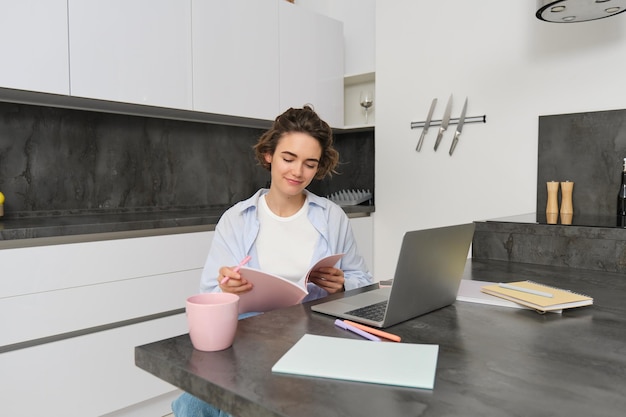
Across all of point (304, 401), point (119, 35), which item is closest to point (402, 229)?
point (119, 35)

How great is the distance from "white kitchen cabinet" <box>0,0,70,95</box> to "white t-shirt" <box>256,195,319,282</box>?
1094 mm

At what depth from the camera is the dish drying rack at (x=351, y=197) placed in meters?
3.28

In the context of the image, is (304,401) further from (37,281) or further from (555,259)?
(37,281)

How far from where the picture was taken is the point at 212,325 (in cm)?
73

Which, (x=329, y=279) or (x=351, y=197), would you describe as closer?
(x=329, y=279)

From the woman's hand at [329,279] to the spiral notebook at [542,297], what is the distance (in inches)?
15.8

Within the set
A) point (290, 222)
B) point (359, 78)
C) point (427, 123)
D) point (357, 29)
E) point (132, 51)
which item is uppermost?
point (357, 29)

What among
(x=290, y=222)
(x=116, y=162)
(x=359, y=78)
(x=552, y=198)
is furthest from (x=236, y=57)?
(x=552, y=198)

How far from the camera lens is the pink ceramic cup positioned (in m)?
0.73

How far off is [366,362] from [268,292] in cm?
47

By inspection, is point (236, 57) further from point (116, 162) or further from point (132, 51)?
point (116, 162)

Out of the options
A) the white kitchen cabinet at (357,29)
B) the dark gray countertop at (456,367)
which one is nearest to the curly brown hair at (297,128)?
the dark gray countertop at (456,367)

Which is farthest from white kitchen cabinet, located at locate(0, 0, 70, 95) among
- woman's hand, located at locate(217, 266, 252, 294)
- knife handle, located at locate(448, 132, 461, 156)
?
knife handle, located at locate(448, 132, 461, 156)

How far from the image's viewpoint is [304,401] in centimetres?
57
